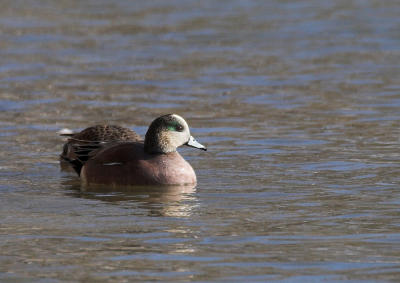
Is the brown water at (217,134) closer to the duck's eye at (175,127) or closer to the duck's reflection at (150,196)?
the duck's reflection at (150,196)

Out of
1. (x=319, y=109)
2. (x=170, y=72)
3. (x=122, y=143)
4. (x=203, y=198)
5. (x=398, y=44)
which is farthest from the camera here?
(x=398, y=44)

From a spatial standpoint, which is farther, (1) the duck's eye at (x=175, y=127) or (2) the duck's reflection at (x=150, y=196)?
(1) the duck's eye at (x=175, y=127)

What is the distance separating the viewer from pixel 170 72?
18547mm

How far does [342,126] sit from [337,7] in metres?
11.8

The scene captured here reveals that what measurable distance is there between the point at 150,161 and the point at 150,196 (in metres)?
0.59

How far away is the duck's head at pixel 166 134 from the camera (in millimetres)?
10984

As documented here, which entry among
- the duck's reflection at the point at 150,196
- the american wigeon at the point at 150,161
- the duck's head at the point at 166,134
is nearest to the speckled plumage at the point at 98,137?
the american wigeon at the point at 150,161

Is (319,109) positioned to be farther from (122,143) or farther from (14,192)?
(14,192)

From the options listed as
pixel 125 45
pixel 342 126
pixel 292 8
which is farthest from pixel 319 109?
pixel 292 8

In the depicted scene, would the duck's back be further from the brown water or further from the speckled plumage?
the speckled plumage

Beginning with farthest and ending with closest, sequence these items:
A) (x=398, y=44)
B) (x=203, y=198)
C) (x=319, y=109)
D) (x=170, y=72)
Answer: (x=398, y=44)
(x=170, y=72)
(x=319, y=109)
(x=203, y=198)

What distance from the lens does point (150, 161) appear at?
10.9 m

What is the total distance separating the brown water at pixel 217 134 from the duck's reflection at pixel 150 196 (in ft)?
0.09

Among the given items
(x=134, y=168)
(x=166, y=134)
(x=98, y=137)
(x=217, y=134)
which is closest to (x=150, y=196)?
(x=134, y=168)
